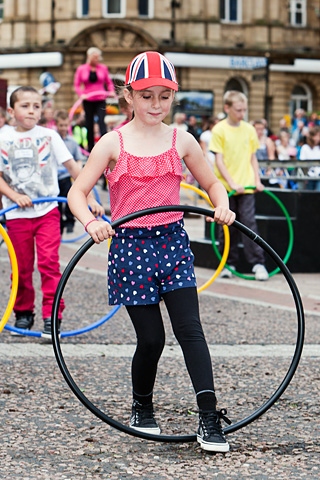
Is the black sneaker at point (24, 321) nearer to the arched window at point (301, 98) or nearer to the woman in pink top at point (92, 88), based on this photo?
the woman in pink top at point (92, 88)

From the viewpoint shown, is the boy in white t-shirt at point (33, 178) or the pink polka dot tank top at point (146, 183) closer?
the pink polka dot tank top at point (146, 183)

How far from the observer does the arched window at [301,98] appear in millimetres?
53344

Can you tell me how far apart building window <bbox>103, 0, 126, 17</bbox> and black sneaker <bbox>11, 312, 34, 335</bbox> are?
4285 centimetres

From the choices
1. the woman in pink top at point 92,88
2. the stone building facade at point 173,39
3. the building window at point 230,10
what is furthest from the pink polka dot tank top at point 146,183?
the building window at point 230,10

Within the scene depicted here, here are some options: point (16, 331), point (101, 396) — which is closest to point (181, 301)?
point (101, 396)

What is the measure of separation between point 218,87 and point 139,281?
1832 inches

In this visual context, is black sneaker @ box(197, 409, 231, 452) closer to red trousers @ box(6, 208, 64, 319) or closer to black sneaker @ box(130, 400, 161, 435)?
black sneaker @ box(130, 400, 161, 435)

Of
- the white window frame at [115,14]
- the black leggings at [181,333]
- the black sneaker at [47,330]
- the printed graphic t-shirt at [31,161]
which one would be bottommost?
the black sneaker at [47,330]

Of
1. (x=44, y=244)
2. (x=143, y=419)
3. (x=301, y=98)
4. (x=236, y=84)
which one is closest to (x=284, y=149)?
(x=44, y=244)

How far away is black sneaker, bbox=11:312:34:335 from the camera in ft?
Answer: 25.0

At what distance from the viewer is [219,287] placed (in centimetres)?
1061

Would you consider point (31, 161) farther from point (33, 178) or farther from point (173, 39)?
point (173, 39)

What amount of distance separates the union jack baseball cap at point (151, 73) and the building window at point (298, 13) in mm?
49541

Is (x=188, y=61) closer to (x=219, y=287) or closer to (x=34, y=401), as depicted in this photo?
(x=219, y=287)
